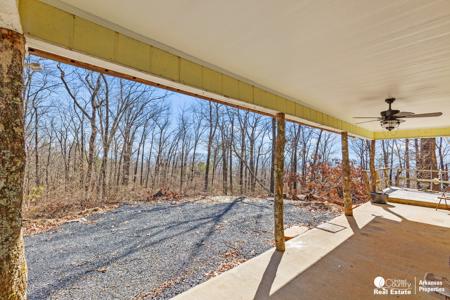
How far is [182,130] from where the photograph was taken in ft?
44.8

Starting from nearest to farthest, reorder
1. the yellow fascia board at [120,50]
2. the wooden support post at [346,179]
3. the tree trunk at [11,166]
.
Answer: the tree trunk at [11,166], the yellow fascia board at [120,50], the wooden support post at [346,179]

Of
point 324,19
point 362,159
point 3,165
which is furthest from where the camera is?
point 362,159

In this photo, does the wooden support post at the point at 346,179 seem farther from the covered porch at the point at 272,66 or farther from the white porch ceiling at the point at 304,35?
the white porch ceiling at the point at 304,35

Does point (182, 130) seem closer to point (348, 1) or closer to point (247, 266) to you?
point (247, 266)

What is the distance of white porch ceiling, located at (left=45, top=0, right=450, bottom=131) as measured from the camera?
1.30 meters

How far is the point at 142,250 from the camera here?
3736mm

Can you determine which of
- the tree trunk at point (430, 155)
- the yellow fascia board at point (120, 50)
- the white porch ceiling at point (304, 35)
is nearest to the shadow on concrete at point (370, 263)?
the yellow fascia board at point (120, 50)

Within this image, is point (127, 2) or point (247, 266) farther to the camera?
point (247, 266)

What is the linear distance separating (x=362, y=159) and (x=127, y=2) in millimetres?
18304

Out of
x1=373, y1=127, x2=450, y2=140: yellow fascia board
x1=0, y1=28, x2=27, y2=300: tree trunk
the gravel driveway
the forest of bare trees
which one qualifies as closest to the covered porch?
x1=0, y1=28, x2=27, y2=300: tree trunk

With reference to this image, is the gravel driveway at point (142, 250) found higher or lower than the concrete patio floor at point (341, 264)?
lower

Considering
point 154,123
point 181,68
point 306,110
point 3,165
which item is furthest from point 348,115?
point 154,123

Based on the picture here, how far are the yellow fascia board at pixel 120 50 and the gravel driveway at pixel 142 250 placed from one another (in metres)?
2.52

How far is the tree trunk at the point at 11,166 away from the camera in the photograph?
97 cm
